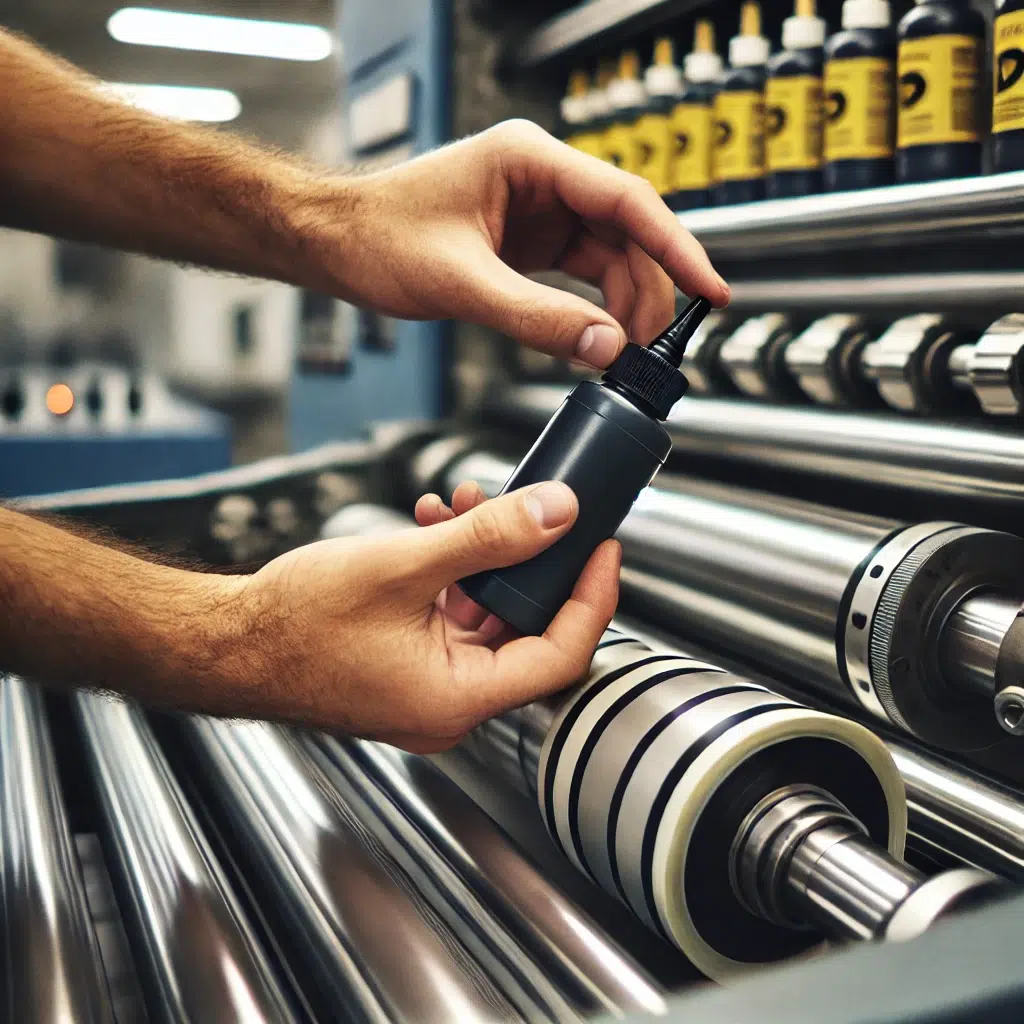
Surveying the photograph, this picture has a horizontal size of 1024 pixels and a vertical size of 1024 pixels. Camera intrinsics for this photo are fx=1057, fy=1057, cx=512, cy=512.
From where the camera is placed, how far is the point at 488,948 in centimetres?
53

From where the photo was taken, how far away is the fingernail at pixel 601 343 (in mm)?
642

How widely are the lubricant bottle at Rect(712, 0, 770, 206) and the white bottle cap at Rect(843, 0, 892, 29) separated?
0.17 metres

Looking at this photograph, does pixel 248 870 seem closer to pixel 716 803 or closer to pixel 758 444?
pixel 716 803

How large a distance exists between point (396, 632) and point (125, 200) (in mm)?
529

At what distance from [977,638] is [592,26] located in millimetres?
940

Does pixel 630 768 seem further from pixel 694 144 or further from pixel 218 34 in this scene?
pixel 218 34

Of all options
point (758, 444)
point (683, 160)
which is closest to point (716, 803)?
point (758, 444)

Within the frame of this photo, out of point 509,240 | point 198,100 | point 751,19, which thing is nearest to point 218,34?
point 198,100

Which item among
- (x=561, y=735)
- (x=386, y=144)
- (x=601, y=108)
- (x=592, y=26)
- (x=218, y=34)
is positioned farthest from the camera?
(x=218, y=34)

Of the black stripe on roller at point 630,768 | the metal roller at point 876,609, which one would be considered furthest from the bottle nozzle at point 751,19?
the black stripe on roller at point 630,768

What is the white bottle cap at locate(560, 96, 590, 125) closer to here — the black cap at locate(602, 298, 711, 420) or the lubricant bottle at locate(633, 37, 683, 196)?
the lubricant bottle at locate(633, 37, 683, 196)

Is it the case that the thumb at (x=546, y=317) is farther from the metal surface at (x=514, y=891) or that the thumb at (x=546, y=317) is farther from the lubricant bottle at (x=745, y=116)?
the lubricant bottle at (x=745, y=116)

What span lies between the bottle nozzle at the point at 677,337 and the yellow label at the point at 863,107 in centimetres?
38

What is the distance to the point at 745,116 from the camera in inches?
41.9
